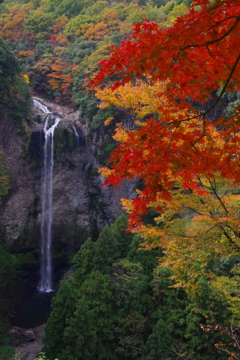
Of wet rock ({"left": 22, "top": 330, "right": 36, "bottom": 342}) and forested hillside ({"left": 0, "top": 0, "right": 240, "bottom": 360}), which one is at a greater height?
forested hillside ({"left": 0, "top": 0, "right": 240, "bottom": 360})

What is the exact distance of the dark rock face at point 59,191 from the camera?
1495 centimetres

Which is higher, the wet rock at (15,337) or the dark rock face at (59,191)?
the dark rock face at (59,191)

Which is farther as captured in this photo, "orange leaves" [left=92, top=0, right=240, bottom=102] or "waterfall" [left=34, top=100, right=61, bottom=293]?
"waterfall" [left=34, top=100, right=61, bottom=293]

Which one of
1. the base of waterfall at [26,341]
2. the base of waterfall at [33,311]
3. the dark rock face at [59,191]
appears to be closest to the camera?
the base of waterfall at [26,341]

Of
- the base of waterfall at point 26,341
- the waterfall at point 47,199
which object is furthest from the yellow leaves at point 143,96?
the base of waterfall at point 26,341

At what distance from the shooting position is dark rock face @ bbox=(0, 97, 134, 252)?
14.9m

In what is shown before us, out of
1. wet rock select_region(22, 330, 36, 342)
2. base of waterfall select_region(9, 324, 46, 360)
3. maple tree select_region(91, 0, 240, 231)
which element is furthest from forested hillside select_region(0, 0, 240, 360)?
wet rock select_region(22, 330, 36, 342)

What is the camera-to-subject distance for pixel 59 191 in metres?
16.4

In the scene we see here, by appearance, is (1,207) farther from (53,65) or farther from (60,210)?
(53,65)

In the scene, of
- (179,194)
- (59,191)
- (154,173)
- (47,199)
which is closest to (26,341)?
(47,199)

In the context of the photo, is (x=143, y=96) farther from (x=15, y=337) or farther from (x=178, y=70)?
(x=15, y=337)

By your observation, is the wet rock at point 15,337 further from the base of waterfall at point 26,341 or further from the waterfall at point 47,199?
the waterfall at point 47,199

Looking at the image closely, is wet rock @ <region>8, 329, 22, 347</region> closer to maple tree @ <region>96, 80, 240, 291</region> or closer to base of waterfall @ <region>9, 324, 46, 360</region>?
base of waterfall @ <region>9, 324, 46, 360</region>

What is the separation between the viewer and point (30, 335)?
36.4 ft
